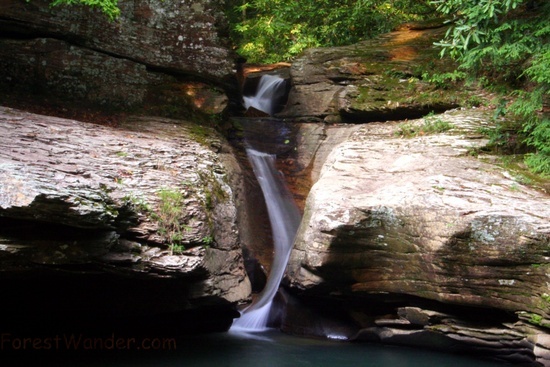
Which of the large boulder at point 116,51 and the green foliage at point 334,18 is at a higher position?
the green foliage at point 334,18

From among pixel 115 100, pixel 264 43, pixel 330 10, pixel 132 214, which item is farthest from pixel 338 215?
pixel 264 43

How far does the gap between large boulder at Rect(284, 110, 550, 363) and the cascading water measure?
74 cm

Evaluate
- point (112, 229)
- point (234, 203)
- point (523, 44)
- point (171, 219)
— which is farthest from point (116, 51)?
point (523, 44)

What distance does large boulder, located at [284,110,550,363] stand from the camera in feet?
23.5

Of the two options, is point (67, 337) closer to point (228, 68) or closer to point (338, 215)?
point (338, 215)

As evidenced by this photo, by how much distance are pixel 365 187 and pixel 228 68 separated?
17.9 ft

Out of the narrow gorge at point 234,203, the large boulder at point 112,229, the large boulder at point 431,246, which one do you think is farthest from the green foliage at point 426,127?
the large boulder at point 112,229

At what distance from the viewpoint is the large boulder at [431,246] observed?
716 cm

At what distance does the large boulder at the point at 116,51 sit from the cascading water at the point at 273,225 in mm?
→ 2283

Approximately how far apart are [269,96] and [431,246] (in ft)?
32.6

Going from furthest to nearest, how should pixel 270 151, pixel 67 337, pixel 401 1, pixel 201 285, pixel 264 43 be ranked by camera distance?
pixel 264 43 < pixel 401 1 < pixel 270 151 < pixel 67 337 < pixel 201 285

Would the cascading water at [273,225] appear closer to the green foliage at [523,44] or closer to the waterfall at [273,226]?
the waterfall at [273,226]

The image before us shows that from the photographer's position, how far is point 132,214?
7.05 meters

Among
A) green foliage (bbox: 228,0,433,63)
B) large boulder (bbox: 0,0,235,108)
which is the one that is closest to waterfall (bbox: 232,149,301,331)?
large boulder (bbox: 0,0,235,108)
